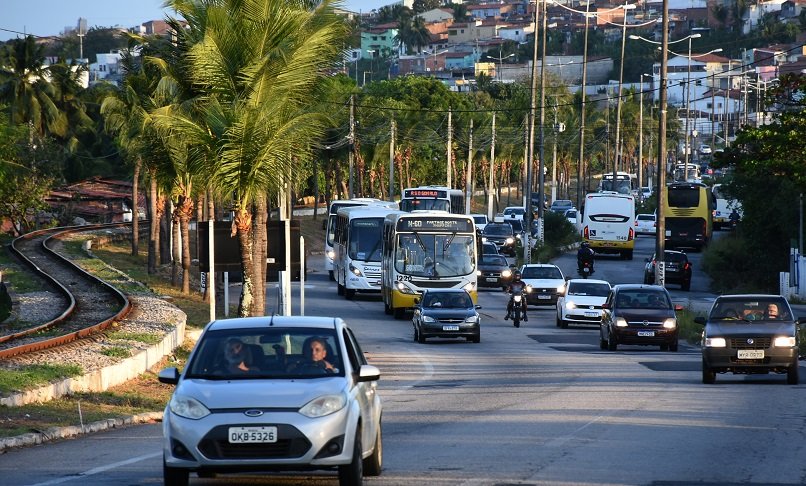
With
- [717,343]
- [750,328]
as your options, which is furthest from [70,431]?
[750,328]

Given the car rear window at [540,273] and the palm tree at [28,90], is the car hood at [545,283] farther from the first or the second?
the palm tree at [28,90]

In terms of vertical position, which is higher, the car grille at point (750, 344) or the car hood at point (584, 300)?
the car grille at point (750, 344)

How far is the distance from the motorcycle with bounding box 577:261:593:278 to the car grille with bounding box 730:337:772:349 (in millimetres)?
37857

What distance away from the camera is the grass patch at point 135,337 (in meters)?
28.8

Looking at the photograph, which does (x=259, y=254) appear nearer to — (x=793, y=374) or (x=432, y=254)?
(x=793, y=374)

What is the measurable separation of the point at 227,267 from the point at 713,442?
18.5 m

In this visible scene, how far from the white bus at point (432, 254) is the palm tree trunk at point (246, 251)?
41.9 ft

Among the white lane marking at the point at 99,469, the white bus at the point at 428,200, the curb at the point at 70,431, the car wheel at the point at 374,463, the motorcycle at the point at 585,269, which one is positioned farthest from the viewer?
the white bus at the point at 428,200

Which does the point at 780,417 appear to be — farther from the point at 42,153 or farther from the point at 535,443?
the point at 42,153

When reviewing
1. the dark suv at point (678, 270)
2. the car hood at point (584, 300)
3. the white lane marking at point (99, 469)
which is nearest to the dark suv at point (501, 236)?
the dark suv at point (678, 270)

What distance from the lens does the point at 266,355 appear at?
489 inches

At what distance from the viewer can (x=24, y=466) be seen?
14148 millimetres

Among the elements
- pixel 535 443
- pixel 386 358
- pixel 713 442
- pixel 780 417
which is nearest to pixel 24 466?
pixel 535 443

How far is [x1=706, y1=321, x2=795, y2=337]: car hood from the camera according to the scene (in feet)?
78.6
